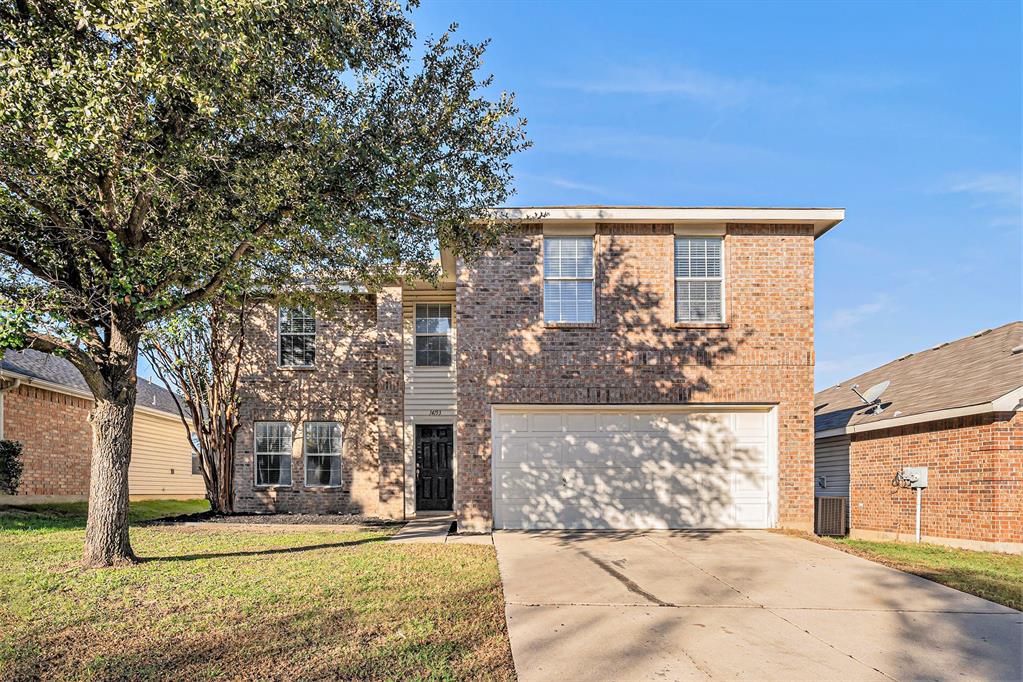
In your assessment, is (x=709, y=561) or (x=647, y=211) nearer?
(x=709, y=561)

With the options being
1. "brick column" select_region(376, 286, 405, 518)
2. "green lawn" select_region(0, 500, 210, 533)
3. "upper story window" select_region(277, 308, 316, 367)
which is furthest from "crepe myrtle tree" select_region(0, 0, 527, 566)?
"upper story window" select_region(277, 308, 316, 367)

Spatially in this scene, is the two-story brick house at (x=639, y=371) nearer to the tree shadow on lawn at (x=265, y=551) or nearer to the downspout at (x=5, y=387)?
the tree shadow on lawn at (x=265, y=551)

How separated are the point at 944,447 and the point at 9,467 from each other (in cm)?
1934

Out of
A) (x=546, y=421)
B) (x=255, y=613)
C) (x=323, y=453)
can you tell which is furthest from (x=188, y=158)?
(x=323, y=453)

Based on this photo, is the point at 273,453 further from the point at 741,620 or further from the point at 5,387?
the point at 741,620

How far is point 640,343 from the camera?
42.2ft

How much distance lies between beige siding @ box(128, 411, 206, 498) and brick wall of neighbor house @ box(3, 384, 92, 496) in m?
2.03

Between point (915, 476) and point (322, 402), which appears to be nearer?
point (915, 476)

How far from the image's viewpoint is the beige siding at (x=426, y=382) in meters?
16.4

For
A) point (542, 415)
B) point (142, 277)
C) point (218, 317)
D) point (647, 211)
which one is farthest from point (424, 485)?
point (142, 277)

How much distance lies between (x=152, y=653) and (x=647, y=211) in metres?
10.1

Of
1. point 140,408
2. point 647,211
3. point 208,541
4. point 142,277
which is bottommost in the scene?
point 208,541

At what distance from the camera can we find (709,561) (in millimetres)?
9875

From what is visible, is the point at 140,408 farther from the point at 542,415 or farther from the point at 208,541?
the point at 542,415
